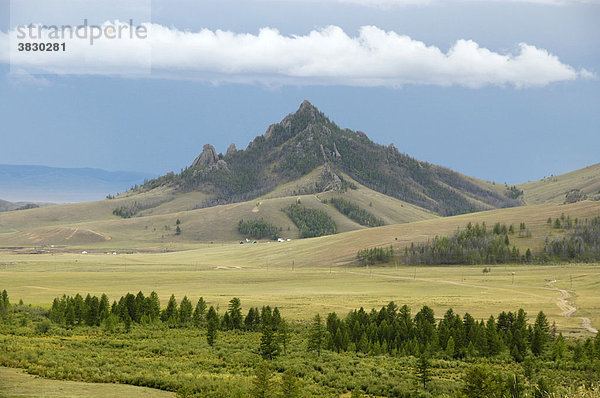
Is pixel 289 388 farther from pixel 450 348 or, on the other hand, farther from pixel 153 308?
pixel 153 308

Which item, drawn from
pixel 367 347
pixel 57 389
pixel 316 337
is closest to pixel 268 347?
pixel 316 337

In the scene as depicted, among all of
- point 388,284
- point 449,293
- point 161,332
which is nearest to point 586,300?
point 449,293

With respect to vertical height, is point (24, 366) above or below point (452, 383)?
above

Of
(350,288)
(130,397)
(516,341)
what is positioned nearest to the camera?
(130,397)

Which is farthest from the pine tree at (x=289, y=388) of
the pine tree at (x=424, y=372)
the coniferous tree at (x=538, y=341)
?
the coniferous tree at (x=538, y=341)

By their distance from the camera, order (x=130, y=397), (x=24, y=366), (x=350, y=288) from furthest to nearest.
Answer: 1. (x=350, y=288)
2. (x=24, y=366)
3. (x=130, y=397)

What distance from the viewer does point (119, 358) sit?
63.4 m

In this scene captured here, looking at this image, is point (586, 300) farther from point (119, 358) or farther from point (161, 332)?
point (119, 358)

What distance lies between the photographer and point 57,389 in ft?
157

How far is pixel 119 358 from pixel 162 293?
7040cm

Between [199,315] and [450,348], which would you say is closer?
[450,348]

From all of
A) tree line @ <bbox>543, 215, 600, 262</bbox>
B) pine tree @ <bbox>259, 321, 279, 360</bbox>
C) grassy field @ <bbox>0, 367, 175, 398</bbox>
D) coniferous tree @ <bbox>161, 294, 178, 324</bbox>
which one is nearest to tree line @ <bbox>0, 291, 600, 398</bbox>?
coniferous tree @ <bbox>161, 294, 178, 324</bbox>

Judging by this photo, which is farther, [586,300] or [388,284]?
[388,284]

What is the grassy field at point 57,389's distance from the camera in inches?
1806
